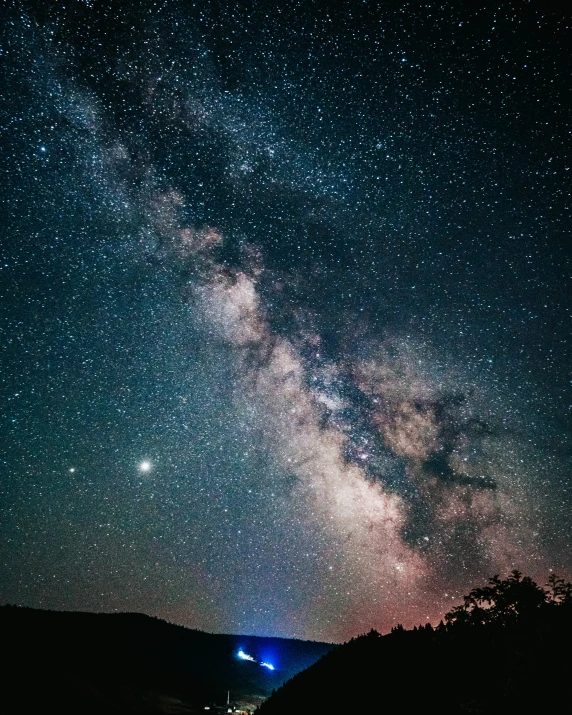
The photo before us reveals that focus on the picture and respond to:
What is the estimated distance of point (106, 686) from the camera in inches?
1786

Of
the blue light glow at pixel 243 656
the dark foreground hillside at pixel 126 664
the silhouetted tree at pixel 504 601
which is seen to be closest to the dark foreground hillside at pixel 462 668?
the silhouetted tree at pixel 504 601

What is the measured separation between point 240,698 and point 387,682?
2119 inches

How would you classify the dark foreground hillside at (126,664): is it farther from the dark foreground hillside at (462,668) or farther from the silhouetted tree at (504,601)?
the silhouetted tree at (504,601)

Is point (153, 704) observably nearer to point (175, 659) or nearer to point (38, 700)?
point (38, 700)

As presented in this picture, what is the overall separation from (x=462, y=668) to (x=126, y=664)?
68.4 meters

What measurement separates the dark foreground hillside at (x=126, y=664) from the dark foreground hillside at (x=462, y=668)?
20.5 meters

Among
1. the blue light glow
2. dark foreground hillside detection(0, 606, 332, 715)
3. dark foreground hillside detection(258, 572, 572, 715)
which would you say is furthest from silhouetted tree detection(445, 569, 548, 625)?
the blue light glow

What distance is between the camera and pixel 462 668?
12602 mm

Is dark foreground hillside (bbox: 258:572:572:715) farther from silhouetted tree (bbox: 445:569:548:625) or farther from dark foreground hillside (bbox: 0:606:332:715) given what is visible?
dark foreground hillside (bbox: 0:606:332:715)

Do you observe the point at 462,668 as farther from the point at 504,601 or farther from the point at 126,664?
the point at 126,664

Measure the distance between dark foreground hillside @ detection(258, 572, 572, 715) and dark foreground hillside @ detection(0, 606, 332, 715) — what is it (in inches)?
806

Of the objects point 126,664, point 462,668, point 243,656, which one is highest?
point 462,668

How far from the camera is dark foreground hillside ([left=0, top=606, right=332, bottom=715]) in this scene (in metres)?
35.1

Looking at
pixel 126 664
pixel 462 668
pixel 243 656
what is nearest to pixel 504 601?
pixel 462 668
